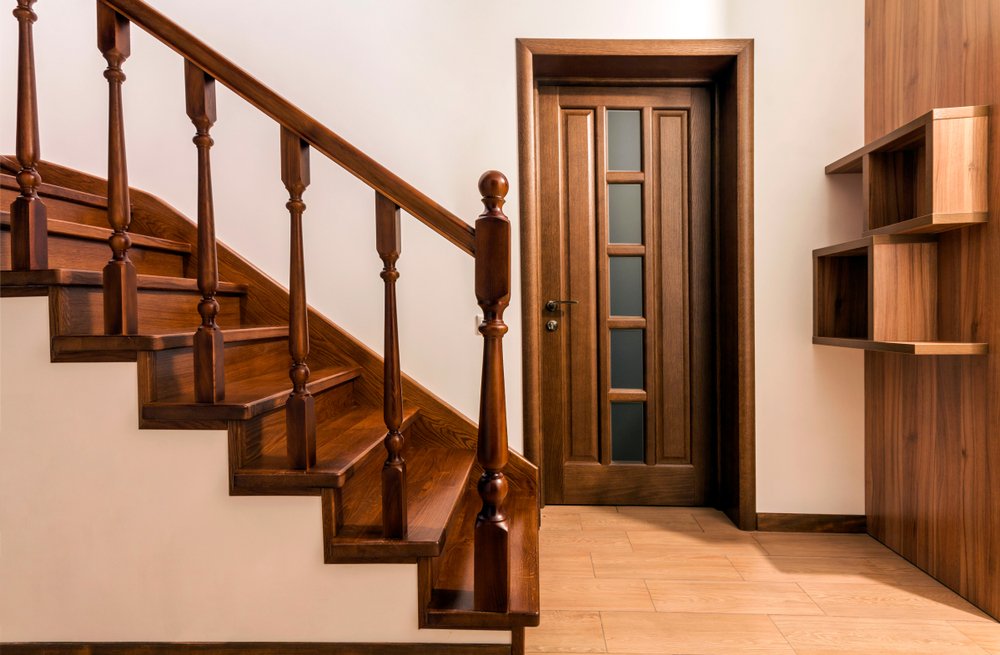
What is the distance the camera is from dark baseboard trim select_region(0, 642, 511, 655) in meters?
1.40

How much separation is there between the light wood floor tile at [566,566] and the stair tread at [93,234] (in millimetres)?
1688

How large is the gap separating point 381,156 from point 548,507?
65.4 inches

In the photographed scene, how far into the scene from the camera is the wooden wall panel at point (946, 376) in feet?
5.60

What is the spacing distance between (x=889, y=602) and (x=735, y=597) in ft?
1.52

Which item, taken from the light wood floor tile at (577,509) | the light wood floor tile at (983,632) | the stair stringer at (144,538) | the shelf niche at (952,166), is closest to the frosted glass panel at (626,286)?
the light wood floor tile at (577,509)

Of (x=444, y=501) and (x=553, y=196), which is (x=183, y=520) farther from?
(x=553, y=196)

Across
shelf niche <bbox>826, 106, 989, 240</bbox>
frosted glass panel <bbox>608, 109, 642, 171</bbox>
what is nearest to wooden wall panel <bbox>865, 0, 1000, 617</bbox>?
shelf niche <bbox>826, 106, 989, 240</bbox>

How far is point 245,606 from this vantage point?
1413mm

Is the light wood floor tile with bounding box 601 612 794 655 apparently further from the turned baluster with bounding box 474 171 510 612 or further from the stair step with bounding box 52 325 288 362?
the stair step with bounding box 52 325 288 362

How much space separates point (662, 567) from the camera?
1988mm

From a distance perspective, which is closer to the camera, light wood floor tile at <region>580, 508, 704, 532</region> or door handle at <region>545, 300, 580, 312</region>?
light wood floor tile at <region>580, 508, 704, 532</region>

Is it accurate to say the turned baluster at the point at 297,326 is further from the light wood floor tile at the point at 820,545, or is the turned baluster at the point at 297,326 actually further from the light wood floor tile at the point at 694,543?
the light wood floor tile at the point at 820,545

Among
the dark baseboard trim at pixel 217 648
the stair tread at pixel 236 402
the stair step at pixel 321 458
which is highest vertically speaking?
the stair tread at pixel 236 402

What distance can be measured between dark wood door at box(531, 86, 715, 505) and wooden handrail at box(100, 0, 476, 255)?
1224mm
